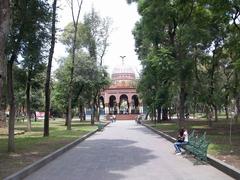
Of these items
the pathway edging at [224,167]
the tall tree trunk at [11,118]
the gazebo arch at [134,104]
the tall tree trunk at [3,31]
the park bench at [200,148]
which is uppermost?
the gazebo arch at [134,104]

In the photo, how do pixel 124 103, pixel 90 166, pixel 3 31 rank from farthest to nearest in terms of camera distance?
pixel 124 103
pixel 90 166
pixel 3 31

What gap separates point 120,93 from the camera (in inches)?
4424

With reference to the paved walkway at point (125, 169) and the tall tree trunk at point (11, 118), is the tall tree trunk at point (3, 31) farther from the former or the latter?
the tall tree trunk at point (11, 118)

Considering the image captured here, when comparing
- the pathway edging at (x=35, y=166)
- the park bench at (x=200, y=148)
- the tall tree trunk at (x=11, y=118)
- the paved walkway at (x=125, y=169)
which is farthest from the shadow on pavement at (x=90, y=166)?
the tall tree trunk at (x=11, y=118)

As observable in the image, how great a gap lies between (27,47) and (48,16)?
1545mm

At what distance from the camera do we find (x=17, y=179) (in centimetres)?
1244

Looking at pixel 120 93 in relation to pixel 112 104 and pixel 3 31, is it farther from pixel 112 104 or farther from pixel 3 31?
pixel 3 31

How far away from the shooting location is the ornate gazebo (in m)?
112

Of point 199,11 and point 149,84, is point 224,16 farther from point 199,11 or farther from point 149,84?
point 149,84

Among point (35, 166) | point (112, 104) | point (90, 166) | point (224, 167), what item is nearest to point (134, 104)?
point (112, 104)

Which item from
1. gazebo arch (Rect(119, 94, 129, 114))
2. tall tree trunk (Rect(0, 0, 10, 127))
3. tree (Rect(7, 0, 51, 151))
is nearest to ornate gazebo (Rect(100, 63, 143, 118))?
gazebo arch (Rect(119, 94, 129, 114))

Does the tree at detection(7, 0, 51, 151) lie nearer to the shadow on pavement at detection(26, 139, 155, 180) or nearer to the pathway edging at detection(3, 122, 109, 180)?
the pathway edging at detection(3, 122, 109, 180)

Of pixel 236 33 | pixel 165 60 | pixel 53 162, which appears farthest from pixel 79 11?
pixel 53 162

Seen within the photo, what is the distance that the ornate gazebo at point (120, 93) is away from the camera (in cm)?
11194
